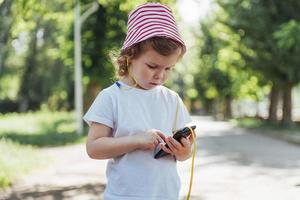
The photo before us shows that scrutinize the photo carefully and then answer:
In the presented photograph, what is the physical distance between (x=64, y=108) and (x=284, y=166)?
41.4 meters

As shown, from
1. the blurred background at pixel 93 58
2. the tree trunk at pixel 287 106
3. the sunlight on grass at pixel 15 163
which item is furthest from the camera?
the tree trunk at pixel 287 106

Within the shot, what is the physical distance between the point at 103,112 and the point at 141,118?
174 mm

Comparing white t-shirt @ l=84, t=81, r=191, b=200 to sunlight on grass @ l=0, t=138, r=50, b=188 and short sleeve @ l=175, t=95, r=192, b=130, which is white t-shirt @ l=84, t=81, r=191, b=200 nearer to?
short sleeve @ l=175, t=95, r=192, b=130

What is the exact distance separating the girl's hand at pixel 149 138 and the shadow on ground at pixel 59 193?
5638mm

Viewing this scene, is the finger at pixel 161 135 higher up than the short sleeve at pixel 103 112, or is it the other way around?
the short sleeve at pixel 103 112

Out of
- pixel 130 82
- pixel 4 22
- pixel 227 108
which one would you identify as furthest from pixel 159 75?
pixel 227 108

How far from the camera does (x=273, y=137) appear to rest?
24.6 m

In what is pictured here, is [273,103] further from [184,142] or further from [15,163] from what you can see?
[184,142]

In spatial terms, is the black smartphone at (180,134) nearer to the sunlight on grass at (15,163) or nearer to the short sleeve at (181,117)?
the short sleeve at (181,117)

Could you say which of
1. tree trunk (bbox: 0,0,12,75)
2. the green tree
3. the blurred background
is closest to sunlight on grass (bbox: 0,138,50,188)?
the blurred background

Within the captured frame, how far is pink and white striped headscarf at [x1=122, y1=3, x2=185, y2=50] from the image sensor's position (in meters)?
2.61

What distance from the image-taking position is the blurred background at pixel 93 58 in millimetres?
11859

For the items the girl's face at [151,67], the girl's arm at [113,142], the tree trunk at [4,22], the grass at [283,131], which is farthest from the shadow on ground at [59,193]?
the grass at [283,131]

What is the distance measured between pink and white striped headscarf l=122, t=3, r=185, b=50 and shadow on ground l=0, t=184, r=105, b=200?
5.62 m
